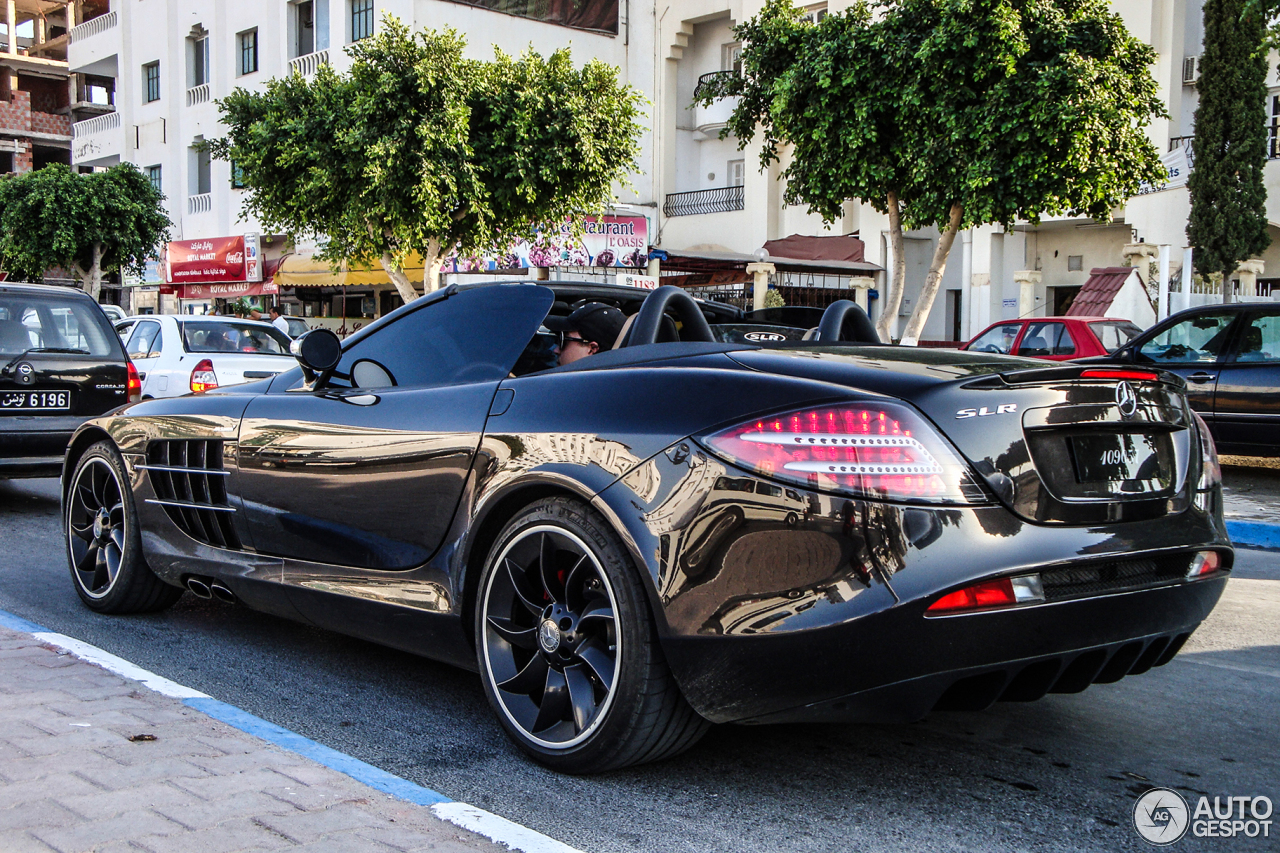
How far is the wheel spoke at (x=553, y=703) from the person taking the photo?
10.0 feet

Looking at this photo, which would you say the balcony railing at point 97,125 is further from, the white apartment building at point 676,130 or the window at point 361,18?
the window at point 361,18

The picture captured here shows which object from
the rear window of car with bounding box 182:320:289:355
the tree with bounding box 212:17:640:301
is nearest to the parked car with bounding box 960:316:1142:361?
the tree with bounding box 212:17:640:301

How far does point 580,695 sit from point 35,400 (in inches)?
267

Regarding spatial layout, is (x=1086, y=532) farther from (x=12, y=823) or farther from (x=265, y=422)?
(x=265, y=422)

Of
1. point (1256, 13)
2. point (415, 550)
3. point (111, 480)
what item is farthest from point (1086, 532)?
point (1256, 13)

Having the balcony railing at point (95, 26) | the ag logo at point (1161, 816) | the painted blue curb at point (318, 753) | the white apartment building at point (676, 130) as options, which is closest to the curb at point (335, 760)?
the painted blue curb at point (318, 753)

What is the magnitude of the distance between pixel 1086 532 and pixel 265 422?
2811 millimetres

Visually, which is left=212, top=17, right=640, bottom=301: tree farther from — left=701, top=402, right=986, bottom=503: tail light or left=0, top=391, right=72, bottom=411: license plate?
left=701, top=402, right=986, bottom=503: tail light

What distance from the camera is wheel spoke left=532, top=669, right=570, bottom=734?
3049 millimetres

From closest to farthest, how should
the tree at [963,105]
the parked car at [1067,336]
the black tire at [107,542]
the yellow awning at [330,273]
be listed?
1. the black tire at [107,542]
2. the tree at [963,105]
3. the parked car at [1067,336]
4. the yellow awning at [330,273]

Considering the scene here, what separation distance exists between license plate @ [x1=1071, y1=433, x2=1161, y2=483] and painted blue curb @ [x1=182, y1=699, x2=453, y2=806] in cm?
176

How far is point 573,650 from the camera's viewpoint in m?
2.99

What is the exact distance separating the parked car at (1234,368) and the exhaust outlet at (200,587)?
8.56 metres

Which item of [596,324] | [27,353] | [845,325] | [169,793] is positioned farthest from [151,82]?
[169,793]
